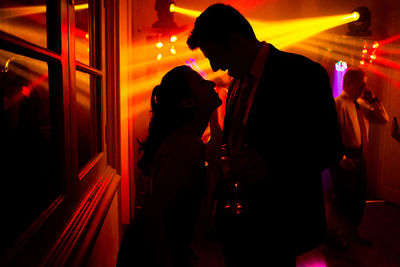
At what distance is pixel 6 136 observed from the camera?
0.77 metres

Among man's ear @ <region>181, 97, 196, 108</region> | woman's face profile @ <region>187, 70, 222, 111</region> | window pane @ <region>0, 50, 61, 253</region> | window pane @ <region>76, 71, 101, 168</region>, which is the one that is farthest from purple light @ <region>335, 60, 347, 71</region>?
window pane @ <region>0, 50, 61, 253</region>

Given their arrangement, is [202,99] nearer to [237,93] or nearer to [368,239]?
[237,93]

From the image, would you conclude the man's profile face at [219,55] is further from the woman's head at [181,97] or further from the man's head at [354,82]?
the man's head at [354,82]

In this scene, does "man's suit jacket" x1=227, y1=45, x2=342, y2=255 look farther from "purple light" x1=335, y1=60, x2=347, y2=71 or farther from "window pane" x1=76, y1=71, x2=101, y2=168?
"purple light" x1=335, y1=60, x2=347, y2=71

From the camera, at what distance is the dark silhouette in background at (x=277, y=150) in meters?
1.19

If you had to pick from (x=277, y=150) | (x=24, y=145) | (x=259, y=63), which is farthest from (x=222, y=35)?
(x=24, y=145)

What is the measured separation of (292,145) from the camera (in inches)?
47.3

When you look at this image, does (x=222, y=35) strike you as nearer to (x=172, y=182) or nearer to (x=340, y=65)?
(x=172, y=182)

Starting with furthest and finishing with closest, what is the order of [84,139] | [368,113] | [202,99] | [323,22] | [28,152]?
1. [323,22]
2. [368,113]
3. [84,139]
4. [202,99]
5. [28,152]

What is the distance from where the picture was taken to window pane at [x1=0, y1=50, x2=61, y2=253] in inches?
29.7

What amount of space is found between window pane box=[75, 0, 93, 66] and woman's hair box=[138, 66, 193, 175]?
633 millimetres

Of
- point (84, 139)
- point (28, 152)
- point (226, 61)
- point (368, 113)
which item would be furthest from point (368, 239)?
point (28, 152)

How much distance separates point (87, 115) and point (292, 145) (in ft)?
4.00

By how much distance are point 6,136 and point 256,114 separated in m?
0.89
